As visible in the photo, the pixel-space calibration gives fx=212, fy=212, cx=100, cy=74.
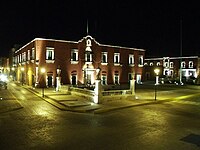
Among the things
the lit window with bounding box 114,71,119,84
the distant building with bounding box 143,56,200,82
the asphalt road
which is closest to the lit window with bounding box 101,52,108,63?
the lit window with bounding box 114,71,119,84

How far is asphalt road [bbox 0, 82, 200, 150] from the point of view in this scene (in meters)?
8.30

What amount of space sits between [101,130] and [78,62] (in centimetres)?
2561

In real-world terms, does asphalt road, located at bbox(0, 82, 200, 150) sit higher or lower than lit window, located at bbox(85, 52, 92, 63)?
lower

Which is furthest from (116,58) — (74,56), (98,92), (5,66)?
(5,66)


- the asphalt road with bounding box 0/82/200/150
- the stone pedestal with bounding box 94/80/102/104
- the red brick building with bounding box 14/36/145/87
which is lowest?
the asphalt road with bounding box 0/82/200/150

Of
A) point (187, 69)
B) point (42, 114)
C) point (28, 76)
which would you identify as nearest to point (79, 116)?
point (42, 114)

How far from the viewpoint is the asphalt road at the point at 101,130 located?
830 cm

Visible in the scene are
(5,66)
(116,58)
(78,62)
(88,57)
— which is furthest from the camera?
(5,66)

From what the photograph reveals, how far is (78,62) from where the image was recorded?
35250 millimetres

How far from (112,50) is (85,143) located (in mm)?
31150

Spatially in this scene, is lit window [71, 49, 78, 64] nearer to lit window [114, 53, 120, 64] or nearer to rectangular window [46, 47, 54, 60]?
rectangular window [46, 47, 54, 60]

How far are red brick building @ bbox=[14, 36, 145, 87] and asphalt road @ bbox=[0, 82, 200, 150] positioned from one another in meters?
17.4

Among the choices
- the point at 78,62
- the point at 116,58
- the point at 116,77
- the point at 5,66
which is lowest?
the point at 116,77

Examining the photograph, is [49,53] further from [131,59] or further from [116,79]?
[131,59]
